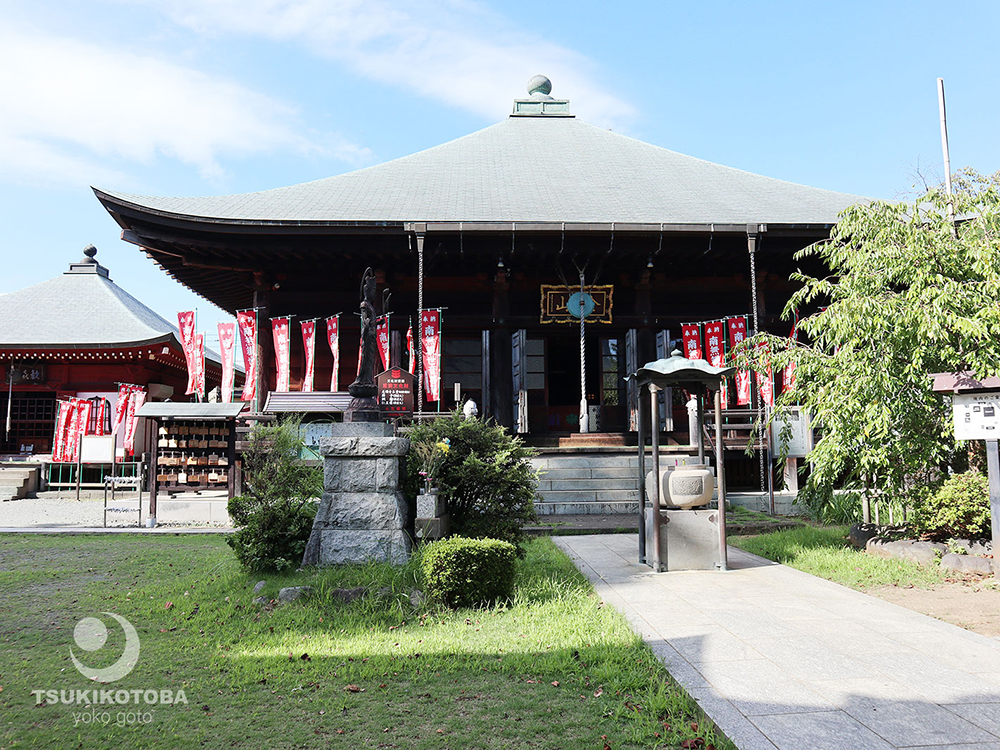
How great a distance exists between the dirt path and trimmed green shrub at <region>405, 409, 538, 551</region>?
11.3ft

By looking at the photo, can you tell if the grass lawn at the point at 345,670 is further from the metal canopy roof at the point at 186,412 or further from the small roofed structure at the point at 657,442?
the metal canopy roof at the point at 186,412

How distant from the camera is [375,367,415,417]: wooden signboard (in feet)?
41.1

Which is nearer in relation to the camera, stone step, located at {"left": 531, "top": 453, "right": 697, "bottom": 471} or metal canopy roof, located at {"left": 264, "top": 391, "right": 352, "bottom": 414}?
stone step, located at {"left": 531, "top": 453, "right": 697, "bottom": 471}

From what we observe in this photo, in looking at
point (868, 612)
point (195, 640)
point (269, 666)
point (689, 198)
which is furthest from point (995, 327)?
point (689, 198)

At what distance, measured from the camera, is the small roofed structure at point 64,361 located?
18.4m

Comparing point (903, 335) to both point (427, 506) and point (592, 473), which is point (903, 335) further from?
point (592, 473)

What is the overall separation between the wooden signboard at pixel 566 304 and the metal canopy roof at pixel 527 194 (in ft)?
5.79

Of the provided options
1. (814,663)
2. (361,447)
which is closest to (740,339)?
(361,447)

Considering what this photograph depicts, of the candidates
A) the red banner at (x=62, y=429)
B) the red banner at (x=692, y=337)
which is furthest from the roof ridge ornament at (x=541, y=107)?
the red banner at (x=62, y=429)

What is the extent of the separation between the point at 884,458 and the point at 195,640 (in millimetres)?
7057

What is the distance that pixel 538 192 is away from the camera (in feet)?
52.4

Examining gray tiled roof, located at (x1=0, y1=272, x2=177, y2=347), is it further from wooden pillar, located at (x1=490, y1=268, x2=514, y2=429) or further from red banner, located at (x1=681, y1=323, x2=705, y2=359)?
red banner, located at (x1=681, y1=323, x2=705, y2=359)

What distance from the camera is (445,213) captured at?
47.3 ft

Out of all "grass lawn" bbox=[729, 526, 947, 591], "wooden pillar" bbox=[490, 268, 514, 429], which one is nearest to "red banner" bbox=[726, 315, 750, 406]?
"wooden pillar" bbox=[490, 268, 514, 429]
